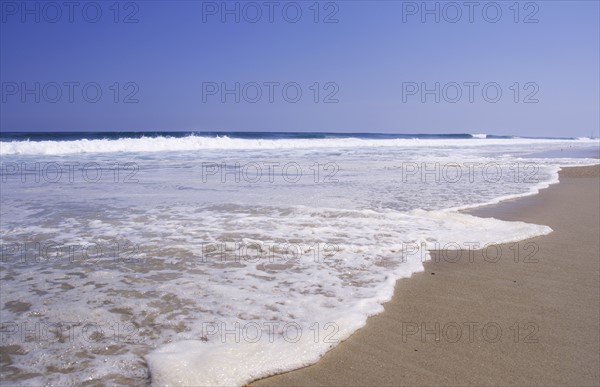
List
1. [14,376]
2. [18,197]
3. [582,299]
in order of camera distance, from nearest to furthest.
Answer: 1. [14,376]
2. [582,299]
3. [18,197]

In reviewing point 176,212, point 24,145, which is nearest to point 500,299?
point 176,212

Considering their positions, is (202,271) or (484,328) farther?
(202,271)

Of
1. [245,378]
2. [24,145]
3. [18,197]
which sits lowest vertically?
[245,378]

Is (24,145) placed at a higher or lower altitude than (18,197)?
higher

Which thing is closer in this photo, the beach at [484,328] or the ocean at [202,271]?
the beach at [484,328]

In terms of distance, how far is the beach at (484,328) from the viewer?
6.77 feet

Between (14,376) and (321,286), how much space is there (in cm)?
186

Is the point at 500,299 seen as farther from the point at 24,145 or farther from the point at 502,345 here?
the point at 24,145

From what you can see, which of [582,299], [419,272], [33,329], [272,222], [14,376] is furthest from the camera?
[272,222]

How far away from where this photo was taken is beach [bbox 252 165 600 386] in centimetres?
206

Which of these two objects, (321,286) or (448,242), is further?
(448,242)

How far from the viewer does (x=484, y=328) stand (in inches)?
98.9

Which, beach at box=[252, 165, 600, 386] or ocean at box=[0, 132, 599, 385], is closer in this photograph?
beach at box=[252, 165, 600, 386]

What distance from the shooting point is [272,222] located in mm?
5180
